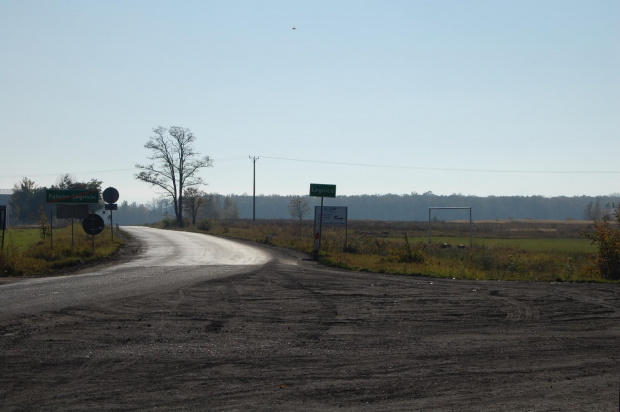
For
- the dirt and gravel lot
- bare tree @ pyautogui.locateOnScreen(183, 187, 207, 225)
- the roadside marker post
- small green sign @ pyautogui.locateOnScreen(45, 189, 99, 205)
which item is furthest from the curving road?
bare tree @ pyautogui.locateOnScreen(183, 187, 207, 225)

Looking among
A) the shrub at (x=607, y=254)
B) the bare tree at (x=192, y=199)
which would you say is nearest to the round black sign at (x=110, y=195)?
the shrub at (x=607, y=254)

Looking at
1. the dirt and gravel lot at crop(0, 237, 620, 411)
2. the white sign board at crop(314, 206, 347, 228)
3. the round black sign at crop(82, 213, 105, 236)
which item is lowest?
the dirt and gravel lot at crop(0, 237, 620, 411)

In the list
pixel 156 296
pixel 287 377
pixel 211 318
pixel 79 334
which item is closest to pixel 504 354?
pixel 287 377

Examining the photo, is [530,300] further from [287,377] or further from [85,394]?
[85,394]

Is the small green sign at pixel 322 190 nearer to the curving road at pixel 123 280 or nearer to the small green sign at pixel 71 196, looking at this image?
the curving road at pixel 123 280

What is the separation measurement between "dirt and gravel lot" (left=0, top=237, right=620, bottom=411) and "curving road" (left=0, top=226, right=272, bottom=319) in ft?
3.15

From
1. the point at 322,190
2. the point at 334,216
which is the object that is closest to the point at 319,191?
the point at 322,190

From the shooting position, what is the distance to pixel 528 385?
7.02m

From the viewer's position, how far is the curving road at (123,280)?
12944 mm

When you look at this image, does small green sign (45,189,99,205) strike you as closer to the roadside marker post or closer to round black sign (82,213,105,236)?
round black sign (82,213,105,236)

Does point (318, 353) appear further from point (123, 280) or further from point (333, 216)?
point (333, 216)

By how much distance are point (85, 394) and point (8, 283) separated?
11.4 m

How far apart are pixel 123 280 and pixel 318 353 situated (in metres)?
10.2

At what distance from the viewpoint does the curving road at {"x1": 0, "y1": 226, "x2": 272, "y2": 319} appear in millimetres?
12944
